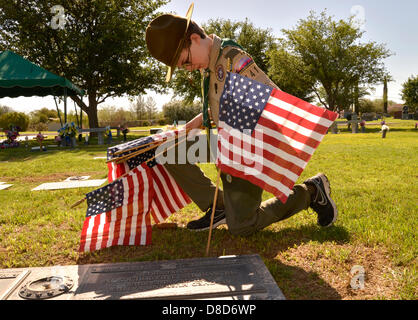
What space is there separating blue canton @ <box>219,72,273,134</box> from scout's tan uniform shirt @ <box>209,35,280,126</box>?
0.14 m

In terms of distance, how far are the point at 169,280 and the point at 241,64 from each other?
1809mm

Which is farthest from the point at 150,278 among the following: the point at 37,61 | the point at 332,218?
the point at 37,61

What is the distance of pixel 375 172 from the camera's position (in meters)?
6.54

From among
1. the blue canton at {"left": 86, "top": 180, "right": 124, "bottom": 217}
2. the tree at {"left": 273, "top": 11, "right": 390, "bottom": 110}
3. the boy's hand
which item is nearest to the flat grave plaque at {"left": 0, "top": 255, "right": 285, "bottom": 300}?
the blue canton at {"left": 86, "top": 180, "right": 124, "bottom": 217}

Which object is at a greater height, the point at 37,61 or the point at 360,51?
the point at 360,51

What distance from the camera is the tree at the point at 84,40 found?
2162 cm

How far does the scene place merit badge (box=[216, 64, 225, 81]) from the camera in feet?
9.45

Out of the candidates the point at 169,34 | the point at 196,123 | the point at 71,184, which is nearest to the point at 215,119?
the point at 196,123

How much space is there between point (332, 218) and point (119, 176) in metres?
2.21

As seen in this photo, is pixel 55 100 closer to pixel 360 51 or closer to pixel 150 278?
pixel 150 278

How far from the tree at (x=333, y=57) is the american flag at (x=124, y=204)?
3421 cm

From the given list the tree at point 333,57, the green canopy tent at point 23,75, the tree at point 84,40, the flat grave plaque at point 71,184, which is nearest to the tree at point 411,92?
the tree at point 333,57

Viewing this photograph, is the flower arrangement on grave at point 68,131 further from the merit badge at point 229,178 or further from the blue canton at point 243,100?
the blue canton at point 243,100
